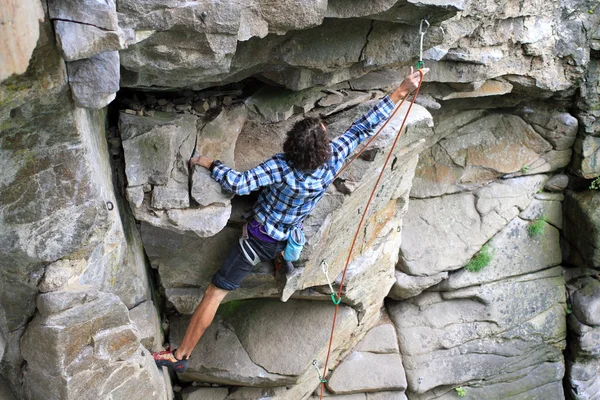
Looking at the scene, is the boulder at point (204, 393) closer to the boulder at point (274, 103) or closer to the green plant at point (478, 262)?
the boulder at point (274, 103)

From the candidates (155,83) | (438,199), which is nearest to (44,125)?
(155,83)

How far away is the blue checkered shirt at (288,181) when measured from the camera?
4145 mm

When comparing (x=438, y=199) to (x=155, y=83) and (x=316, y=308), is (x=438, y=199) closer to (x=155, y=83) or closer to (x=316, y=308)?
(x=316, y=308)

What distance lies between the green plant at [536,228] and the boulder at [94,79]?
21.0 feet

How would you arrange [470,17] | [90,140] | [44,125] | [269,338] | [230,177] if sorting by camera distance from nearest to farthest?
[44,125] < [90,140] < [230,177] < [470,17] < [269,338]

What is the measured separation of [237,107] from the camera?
4660 millimetres

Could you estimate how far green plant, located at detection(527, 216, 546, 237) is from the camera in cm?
788

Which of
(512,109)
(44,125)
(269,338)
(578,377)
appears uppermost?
(44,125)

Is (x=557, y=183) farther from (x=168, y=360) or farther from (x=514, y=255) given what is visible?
(x=168, y=360)

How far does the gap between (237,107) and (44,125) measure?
6.24ft

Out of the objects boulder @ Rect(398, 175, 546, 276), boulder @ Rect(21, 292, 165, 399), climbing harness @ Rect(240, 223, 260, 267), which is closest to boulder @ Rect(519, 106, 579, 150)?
boulder @ Rect(398, 175, 546, 276)

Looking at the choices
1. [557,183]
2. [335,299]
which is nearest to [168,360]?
[335,299]

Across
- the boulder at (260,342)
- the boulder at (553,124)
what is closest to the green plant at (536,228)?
the boulder at (553,124)

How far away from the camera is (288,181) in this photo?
4141mm
